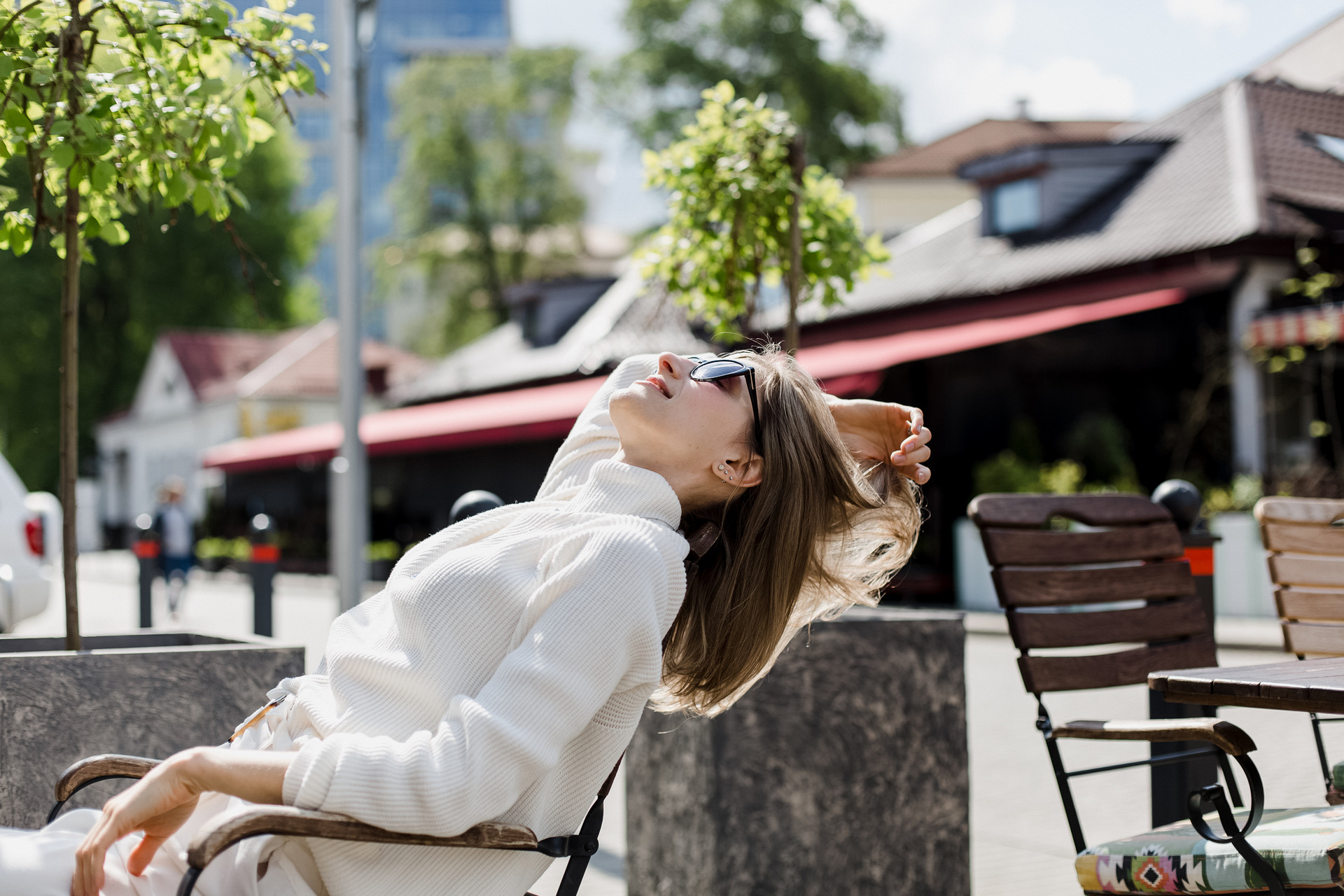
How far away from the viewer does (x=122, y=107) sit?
281 cm

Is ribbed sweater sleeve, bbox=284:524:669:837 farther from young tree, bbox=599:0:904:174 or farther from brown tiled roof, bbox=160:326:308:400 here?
brown tiled roof, bbox=160:326:308:400

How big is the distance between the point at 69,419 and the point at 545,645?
6.23 ft

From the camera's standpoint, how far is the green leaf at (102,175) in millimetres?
2641

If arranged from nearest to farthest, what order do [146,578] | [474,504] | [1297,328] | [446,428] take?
[474,504] → [146,578] → [1297,328] → [446,428]

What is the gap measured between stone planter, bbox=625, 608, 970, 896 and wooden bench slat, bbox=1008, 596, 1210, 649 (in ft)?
1.44

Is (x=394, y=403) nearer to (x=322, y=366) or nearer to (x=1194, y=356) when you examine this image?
(x=322, y=366)

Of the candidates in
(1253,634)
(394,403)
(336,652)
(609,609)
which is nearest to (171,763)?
(336,652)

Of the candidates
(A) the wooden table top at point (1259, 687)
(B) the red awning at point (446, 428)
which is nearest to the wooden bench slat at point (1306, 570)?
(A) the wooden table top at point (1259, 687)

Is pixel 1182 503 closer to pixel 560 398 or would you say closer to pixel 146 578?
pixel 146 578

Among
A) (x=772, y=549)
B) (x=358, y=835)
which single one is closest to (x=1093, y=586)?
(x=772, y=549)

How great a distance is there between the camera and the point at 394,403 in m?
31.1

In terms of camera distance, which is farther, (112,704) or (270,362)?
(270,362)

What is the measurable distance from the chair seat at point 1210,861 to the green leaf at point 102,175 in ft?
7.19

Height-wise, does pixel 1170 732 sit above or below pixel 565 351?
below
